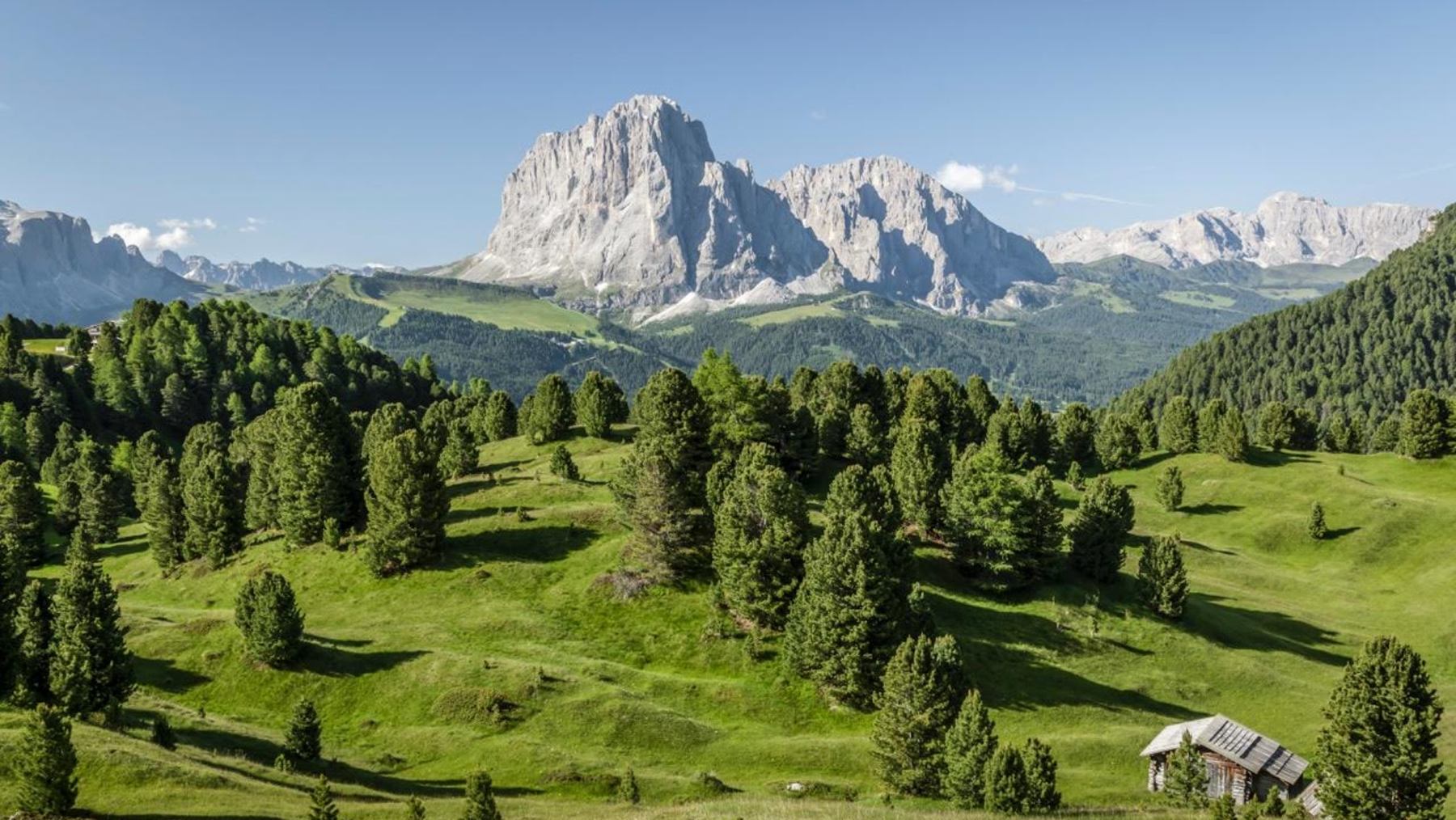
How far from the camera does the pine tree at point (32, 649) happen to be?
Result: 152ft

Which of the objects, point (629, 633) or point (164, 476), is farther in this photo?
point (164, 476)

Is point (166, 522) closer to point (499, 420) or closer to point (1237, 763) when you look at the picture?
point (499, 420)

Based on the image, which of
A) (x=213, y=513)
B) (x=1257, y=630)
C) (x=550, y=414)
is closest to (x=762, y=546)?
(x=1257, y=630)

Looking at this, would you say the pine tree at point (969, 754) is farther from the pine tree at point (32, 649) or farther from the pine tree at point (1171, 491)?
the pine tree at point (1171, 491)

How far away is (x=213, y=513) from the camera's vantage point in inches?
3637

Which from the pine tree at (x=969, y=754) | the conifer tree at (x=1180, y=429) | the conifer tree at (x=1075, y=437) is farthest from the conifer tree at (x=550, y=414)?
the conifer tree at (x=1180, y=429)

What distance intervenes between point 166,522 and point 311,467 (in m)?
22.6

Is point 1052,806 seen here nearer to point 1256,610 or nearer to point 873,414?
point 1256,610

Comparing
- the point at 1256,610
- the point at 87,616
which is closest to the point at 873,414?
the point at 1256,610

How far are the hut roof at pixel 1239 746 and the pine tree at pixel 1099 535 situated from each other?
34177mm

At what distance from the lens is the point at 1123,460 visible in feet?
487

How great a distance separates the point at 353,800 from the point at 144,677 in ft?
105

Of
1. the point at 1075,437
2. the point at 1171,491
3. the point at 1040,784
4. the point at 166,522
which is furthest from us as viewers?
the point at 1075,437

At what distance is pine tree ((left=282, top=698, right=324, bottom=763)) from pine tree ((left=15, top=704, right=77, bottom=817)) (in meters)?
15.6
